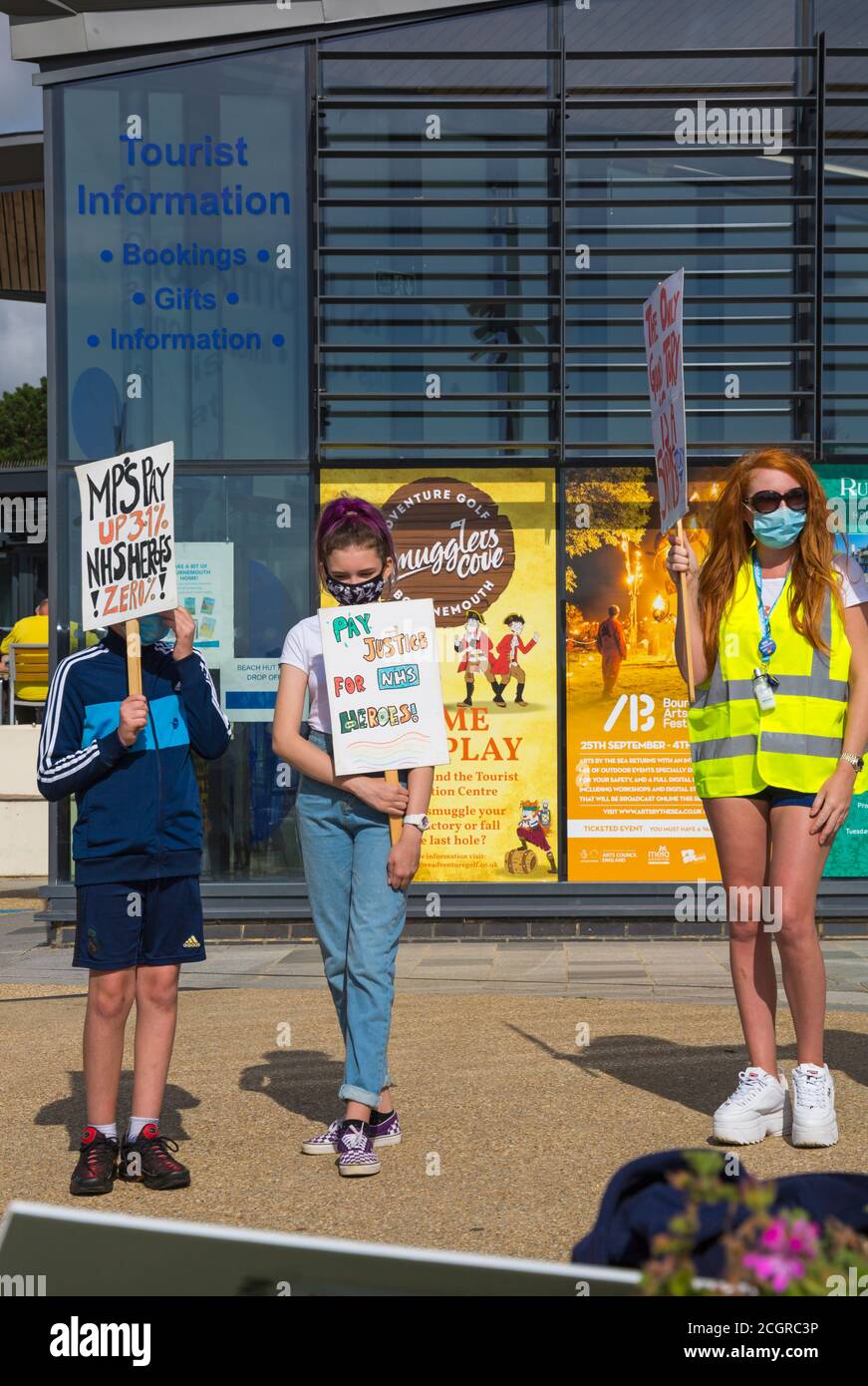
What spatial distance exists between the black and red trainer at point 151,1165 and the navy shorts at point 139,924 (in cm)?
49

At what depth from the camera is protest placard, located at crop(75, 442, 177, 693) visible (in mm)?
4973

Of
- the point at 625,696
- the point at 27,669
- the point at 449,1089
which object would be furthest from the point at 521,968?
the point at 27,669

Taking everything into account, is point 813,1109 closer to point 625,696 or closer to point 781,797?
point 781,797

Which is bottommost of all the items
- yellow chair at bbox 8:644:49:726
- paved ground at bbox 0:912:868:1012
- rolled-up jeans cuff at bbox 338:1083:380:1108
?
paved ground at bbox 0:912:868:1012

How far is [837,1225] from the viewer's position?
1923 millimetres


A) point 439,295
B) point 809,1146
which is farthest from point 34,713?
point 809,1146

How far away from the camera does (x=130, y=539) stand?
5.13 meters

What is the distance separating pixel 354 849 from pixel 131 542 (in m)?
1.16

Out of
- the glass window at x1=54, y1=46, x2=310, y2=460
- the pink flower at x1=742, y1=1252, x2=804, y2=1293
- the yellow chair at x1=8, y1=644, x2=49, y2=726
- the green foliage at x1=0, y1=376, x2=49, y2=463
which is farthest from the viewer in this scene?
the green foliage at x1=0, y1=376, x2=49, y2=463

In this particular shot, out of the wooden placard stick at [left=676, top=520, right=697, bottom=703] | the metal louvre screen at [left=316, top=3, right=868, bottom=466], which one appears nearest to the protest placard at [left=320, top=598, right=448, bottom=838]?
the wooden placard stick at [left=676, top=520, right=697, bottom=703]

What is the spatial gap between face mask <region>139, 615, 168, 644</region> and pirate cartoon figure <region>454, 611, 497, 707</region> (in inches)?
238

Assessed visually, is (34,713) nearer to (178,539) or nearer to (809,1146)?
(178,539)

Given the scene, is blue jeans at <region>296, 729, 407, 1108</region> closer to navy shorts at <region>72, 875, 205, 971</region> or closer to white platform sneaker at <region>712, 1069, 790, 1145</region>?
navy shorts at <region>72, 875, 205, 971</region>

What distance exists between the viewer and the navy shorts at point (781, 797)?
518 cm
